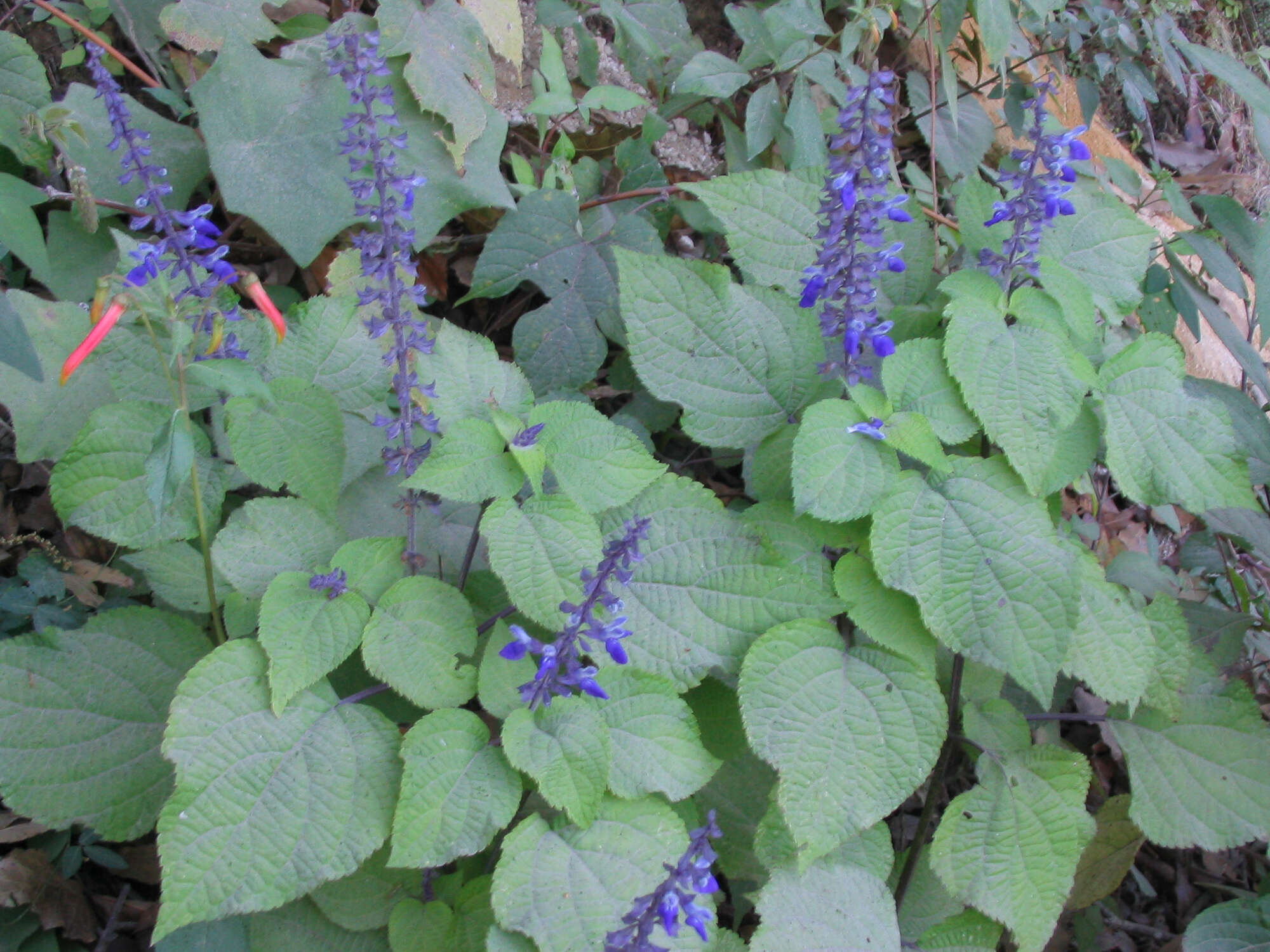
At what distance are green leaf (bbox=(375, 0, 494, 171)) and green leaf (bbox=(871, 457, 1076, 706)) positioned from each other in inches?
67.1

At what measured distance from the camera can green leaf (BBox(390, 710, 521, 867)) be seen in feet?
5.49

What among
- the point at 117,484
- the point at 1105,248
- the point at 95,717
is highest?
the point at 1105,248

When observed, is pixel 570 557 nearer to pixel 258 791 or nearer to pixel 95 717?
pixel 258 791

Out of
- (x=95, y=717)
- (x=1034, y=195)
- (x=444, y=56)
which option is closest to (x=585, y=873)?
(x=95, y=717)

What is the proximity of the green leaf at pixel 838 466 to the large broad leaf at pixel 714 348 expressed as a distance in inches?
8.1

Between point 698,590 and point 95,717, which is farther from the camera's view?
point 698,590

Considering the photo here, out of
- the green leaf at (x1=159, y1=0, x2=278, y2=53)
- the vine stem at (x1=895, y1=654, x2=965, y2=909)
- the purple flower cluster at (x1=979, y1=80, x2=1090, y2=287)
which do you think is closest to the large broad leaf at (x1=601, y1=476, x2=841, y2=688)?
the vine stem at (x1=895, y1=654, x2=965, y2=909)

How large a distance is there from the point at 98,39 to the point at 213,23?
333 millimetres

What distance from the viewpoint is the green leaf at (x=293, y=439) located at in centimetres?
194

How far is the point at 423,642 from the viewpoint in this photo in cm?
183

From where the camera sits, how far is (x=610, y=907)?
1724 millimetres

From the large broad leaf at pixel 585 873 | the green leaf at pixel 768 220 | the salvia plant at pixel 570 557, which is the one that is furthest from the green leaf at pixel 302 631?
the green leaf at pixel 768 220

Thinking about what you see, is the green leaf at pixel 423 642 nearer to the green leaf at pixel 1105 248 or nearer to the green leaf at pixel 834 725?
the green leaf at pixel 834 725

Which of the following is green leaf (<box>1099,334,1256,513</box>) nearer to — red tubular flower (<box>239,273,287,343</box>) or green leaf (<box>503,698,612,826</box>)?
green leaf (<box>503,698,612,826</box>)
